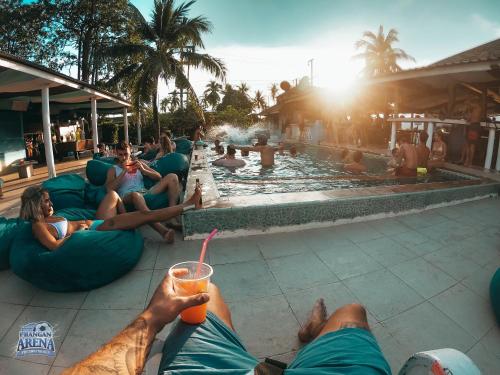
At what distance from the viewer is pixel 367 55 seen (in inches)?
1428

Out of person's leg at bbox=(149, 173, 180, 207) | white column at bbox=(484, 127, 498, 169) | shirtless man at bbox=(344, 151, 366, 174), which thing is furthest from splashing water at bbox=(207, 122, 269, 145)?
person's leg at bbox=(149, 173, 180, 207)

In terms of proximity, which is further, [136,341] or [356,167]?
[356,167]

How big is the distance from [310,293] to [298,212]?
1.75 meters

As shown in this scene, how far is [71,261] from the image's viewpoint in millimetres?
2941

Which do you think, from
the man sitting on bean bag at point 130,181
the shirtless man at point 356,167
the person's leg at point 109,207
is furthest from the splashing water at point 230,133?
the person's leg at point 109,207

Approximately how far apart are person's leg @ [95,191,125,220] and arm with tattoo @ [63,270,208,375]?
9.86 ft

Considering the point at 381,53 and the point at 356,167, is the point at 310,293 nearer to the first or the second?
the point at 356,167

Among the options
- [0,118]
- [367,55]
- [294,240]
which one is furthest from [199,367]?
[367,55]

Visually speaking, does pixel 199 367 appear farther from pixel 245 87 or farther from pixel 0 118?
pixel 245 87

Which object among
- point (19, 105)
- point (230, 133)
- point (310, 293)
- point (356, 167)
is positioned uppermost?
point (19, 105)

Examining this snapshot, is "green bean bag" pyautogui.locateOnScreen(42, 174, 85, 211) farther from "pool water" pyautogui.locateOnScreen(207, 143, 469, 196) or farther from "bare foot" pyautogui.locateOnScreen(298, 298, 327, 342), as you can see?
"bare foot" pyautogui.locateOnScreen(298, 298, 327, 342)

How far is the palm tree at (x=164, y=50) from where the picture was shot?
1683 centimetres

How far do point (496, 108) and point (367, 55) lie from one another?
24.9 meters

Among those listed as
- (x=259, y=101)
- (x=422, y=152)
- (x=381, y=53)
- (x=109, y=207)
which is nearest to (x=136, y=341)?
(x=109, y=207)
